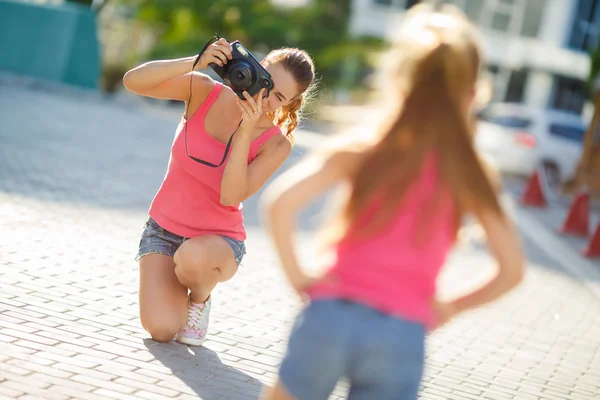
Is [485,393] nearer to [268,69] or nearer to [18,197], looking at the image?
[268,69]

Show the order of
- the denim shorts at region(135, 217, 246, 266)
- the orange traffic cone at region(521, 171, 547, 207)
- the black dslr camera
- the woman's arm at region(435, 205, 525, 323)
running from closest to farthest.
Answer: the woman's arm at region(435, 205, 525, 323), the black dslr camera, the denim shorts at region(135, 217, 246, 266), the orange traffic cone at region(521, 171, 547, 207)

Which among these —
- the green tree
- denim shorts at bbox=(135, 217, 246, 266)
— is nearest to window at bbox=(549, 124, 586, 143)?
the green tree

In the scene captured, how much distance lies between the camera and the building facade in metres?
35.0

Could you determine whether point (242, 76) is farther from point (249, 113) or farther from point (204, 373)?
point (204, 373)

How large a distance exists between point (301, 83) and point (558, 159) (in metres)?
14.9

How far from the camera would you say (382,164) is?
242cm

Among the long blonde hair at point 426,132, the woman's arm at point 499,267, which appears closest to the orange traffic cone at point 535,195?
the woman's arm at point 499,267

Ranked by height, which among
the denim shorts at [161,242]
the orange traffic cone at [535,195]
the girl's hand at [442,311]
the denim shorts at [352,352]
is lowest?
the orange traffic cone at [535,195]

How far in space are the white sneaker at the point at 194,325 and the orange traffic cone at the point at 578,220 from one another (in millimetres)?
8930

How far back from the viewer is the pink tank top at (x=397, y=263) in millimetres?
2418

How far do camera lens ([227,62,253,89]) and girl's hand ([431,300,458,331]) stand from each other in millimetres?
1845

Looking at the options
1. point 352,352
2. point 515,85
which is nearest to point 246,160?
point 352,352

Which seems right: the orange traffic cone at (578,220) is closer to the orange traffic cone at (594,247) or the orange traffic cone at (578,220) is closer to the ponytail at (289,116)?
the orange traffic cone at (594,247)

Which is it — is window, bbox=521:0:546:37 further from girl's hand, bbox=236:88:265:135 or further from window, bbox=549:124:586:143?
girl's hand, bbox=236:88:265:135
